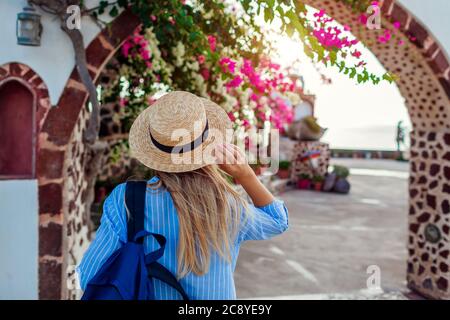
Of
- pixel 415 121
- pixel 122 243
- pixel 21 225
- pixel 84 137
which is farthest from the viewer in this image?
pixel 415 121

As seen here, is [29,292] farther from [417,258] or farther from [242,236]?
[417,258]

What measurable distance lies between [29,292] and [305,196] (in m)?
8.72

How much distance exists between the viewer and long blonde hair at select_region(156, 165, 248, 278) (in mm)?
1288

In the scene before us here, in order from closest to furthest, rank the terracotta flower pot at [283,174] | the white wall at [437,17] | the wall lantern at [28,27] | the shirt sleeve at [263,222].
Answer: the shirt sleeve at [263,222] < the wall lantern at [28,27] < the white wall at [437,17] < the terracotta flower pot at [283,174]

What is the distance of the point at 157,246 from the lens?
1305 millimetres

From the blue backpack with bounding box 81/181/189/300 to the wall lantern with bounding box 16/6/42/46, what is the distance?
1957mm

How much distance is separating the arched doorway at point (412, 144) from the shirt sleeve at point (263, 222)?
6.36ft

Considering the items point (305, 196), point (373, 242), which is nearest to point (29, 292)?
point (373, 242)

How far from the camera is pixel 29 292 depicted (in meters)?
3.01

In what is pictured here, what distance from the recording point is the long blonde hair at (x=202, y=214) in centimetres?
129

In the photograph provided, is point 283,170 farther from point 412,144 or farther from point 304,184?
point 412,144

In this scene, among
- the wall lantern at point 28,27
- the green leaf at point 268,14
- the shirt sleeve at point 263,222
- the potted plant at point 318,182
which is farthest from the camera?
the potted plant at point 318,182

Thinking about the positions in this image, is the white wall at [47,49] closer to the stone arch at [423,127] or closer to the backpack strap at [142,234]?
the backpack strap at [142,234]

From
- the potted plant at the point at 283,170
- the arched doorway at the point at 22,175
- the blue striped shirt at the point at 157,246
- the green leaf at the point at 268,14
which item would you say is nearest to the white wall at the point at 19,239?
the arched doorway at the point at 22,175
